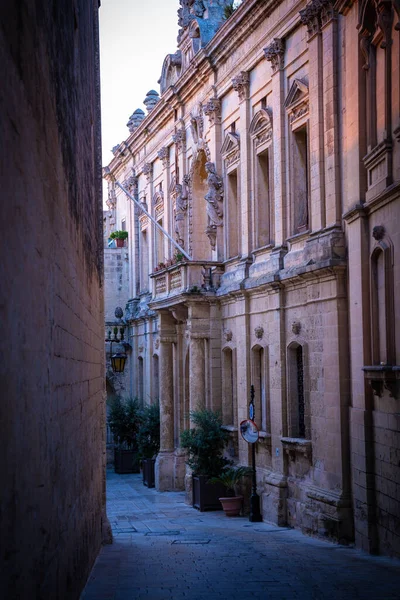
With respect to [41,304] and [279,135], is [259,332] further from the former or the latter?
[41,304]

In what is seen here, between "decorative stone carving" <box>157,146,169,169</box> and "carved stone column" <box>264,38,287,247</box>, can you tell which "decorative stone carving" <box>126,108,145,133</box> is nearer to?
"decorative stone carving" <box>157,146,169,169</box>

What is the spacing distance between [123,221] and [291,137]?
23.1 metres

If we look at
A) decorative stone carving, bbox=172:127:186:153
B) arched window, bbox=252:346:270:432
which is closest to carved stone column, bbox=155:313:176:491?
decorative stone carving, bbox=172:127:186:153

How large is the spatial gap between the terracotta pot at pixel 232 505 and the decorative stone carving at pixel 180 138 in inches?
507

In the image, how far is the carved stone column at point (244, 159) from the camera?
24.8 metres

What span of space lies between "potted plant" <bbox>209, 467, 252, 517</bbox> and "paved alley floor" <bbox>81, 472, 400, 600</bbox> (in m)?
0.67

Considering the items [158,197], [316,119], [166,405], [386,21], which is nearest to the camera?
[386,21]

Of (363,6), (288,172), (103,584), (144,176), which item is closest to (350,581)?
(103,584)

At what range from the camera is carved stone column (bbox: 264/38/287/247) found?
72.5ft

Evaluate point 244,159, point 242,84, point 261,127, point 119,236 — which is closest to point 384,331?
point 261,127

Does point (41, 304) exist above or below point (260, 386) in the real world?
above

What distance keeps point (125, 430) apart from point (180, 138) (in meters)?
11.5

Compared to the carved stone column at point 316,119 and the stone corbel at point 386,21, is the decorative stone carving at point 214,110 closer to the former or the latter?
the carved stone column at point 316,119

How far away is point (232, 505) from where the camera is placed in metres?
23.6
